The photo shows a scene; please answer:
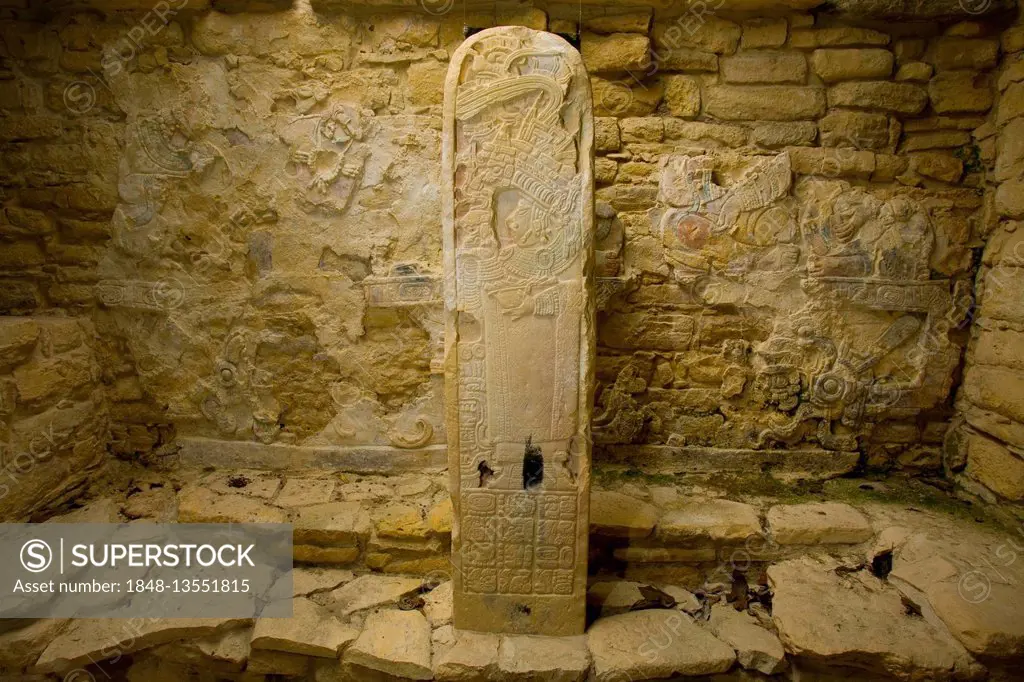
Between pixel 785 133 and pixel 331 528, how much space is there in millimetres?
3004

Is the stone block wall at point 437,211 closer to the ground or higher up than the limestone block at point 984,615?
higher up

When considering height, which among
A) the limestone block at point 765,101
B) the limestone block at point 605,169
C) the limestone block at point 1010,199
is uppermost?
the limestone block at point 765,101

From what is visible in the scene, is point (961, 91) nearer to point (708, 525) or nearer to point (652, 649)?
point (708, 525)

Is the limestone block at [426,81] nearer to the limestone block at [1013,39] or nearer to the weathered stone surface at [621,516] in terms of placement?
the weathered stone surface at [621,516]

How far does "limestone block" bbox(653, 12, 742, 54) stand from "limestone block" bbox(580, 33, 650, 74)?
13 centimetres

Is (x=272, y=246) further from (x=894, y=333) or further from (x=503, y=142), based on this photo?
(x=894, y=333)

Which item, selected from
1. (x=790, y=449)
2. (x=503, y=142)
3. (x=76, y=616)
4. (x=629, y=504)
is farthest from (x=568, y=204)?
(x=76, y=616)

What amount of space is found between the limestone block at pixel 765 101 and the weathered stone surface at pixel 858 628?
2.24 m

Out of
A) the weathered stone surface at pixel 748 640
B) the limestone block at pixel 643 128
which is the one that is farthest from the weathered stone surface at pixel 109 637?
the limestone block at pixel 643 128

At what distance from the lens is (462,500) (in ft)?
7.06

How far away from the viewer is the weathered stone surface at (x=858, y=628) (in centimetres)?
203

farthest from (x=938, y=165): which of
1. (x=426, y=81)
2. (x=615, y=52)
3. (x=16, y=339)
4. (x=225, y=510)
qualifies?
(x=16, y=339)

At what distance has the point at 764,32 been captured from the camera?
2.81 m

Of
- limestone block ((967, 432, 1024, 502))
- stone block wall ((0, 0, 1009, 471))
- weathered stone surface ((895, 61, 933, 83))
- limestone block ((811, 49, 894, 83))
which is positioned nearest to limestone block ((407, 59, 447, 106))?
stone block wall ((0, 0, 1009, 471))
